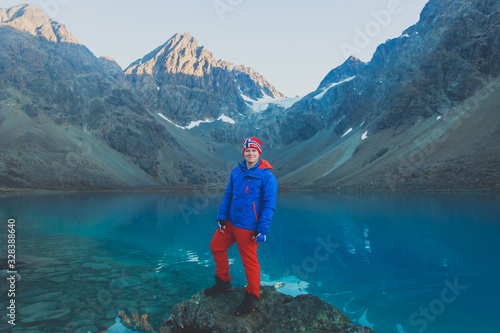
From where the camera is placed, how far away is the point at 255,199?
6184mm

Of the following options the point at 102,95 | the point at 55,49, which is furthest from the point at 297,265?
the point at 55,49

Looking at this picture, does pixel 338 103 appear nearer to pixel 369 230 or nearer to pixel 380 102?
pixel 380 102

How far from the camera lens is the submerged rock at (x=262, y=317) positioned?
228 inches

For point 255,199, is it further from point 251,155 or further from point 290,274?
point 290,274

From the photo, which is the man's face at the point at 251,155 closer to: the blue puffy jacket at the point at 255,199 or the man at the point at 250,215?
the man at the point at 250,215

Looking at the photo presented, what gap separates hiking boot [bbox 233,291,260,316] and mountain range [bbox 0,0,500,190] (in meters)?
67.2

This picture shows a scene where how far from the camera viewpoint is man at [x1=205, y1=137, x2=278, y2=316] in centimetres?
607

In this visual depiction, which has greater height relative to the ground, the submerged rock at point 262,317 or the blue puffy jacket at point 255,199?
the blue puffy jacket at point 255,199

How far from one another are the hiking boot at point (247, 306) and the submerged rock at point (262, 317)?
12 cm

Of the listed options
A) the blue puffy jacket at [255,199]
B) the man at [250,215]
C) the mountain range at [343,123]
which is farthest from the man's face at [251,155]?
the mountain range at [343,123]

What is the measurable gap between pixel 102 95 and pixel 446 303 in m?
Answer: 178

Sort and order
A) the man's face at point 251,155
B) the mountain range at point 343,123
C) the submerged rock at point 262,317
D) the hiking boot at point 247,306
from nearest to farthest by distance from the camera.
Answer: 1. the submerged rock at point 262,317
2. the hiking boot at point 247,306
3. the man's face at point 251,155
4. the mountain range at point 343,123

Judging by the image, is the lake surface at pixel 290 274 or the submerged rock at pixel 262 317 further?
the lake surface at pixel 290 274

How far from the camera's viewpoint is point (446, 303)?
8.72m
